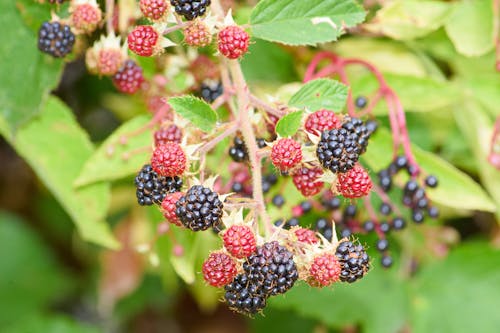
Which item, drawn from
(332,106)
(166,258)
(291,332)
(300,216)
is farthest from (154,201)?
(291,332)

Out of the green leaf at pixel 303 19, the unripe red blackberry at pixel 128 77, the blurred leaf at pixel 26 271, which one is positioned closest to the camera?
the green leaf at pixel 303 19

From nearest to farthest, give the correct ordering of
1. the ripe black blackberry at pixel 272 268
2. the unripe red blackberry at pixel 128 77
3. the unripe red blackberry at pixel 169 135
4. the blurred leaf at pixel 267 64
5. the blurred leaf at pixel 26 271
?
1. the ripe black blackberry at pixel 272 268
2. the unripe red blackberry at pixel 169 135
3. the unripe red blackberry at pixel 128 77
4. the blurred leaf at pixel 267 64
5. the blurred leaf at pixel 26 271

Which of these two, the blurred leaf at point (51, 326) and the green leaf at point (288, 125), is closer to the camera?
the green leaf at point (288, 125)

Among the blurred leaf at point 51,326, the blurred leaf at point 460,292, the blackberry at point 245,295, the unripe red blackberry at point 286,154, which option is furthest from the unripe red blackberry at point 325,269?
the blurred leaf at point 51,326

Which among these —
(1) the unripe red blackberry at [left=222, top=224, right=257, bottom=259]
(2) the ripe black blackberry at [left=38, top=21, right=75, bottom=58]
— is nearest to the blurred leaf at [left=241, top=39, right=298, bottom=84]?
(2) the ripe black blackberry at [left=38, top=21, right=75, bottom=58]

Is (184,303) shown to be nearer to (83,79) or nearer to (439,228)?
(83,79)

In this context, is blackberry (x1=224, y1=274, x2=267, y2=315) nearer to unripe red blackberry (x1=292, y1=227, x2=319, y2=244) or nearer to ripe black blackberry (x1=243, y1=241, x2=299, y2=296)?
ripe black blackberry (x1=243, y1=241, x2=299, y2=296)

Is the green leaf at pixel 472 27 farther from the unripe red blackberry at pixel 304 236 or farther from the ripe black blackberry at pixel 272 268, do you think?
the ripe black blackberry at pixel 272 268
